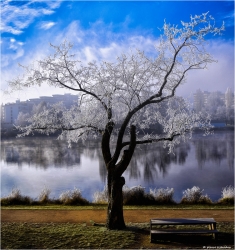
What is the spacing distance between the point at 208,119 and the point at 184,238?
3087 millimetres

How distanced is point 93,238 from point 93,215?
2.22m

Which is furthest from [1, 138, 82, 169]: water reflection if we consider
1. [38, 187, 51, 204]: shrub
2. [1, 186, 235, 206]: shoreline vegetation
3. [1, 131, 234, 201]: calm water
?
[1, 186, 235, 206]: shoreline vegetation

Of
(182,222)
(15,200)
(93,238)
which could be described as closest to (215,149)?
(15,200)

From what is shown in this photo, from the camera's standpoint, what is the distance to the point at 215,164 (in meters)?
23.0

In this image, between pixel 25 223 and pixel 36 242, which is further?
pixel 25 223

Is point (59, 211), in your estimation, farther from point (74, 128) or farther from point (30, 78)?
point (30, 78)

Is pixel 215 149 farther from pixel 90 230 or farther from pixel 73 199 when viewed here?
pixel 90 230

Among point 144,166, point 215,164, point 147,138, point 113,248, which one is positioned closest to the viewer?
point 113,248

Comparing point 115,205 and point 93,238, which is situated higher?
point 115,205

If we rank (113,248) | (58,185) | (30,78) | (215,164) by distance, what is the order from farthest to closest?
(215,164), (58,185), (30,78), (113,248)

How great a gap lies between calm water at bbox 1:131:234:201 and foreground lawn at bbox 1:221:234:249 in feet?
23.9

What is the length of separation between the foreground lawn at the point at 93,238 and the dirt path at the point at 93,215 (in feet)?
2.52

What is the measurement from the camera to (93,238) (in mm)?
6094

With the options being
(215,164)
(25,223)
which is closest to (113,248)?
(25,223)
